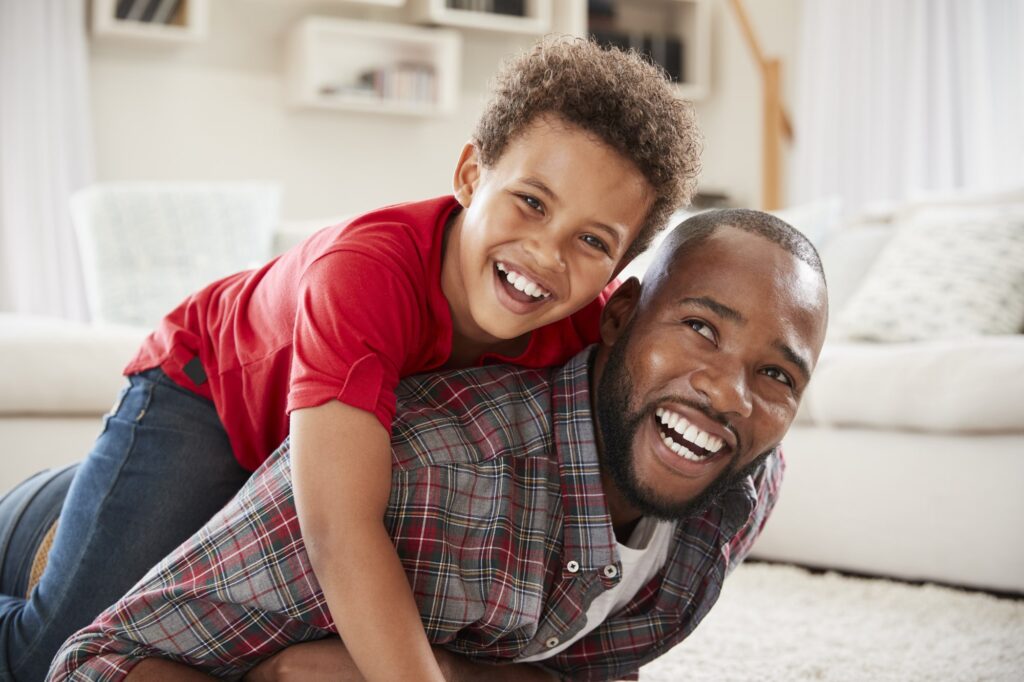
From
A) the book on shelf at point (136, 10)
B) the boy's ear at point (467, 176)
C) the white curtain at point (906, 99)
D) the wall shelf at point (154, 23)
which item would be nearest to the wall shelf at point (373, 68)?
the wall shelf at point (154, 23)

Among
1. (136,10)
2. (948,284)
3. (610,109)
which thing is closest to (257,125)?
(136,10)

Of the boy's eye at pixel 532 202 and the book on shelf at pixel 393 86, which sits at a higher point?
the book on shelf at pixel 393 86

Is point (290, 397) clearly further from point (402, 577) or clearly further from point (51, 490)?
point (51, 490)

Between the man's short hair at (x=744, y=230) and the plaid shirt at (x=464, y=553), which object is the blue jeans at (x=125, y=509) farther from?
the man's short hair at (x=744, y=230)

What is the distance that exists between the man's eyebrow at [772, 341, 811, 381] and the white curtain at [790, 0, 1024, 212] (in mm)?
3080

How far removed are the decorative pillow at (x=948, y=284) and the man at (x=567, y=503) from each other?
5.34ft

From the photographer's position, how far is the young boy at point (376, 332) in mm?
1040

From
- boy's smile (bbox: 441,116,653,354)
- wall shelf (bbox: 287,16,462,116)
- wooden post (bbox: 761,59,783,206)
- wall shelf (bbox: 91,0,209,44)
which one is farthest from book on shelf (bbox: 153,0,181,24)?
boy's smile (bbox: 441,116,653,354)

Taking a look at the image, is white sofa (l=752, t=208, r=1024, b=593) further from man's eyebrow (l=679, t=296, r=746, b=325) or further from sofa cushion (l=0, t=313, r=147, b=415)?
sofa cushion (l=0, t=313, r=147, b=415)

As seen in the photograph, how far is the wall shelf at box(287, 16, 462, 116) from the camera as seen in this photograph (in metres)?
4.29

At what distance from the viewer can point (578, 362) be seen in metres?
1.26

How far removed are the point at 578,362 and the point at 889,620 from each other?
1104 mm

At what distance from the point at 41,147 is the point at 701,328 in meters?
3.54

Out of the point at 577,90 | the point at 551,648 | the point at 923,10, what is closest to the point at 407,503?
the point at 551,648
